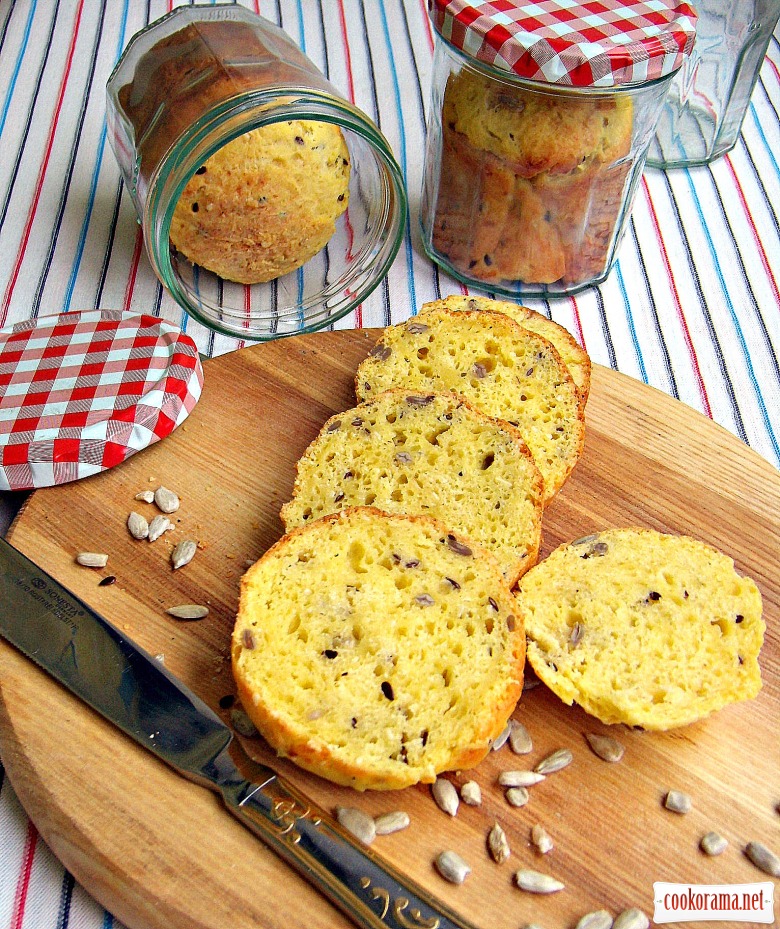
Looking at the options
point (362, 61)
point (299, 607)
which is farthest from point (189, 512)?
point (362, 61)

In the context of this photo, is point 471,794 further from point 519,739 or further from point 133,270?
point 133,270

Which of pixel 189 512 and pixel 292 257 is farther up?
pixel 292 257

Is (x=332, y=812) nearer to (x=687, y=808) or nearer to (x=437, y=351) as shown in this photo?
(x=687, y=808)

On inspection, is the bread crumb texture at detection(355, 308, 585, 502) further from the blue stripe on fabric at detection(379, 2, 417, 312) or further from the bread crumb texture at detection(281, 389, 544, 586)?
the blue stripe on fabric at detection(379, 2, 417, 312)

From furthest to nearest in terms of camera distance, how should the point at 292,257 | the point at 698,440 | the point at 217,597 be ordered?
the point at 292,257 < the point at 698,440 < the point at 217,597

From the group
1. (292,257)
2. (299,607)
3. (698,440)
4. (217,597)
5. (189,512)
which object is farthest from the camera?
(292,257)

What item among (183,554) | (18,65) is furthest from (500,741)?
(18,65)

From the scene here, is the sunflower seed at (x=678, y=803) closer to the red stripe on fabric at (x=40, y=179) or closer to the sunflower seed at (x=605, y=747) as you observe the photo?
the sunflower seed at (x=605, y=747)
